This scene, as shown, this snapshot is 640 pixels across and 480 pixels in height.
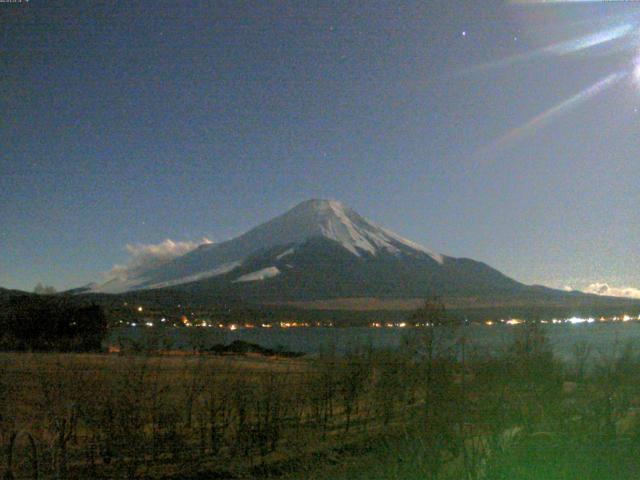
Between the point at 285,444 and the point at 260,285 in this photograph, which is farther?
the point at 260,285

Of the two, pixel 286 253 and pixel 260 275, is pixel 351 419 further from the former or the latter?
pixel 286 253

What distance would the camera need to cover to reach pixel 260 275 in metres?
123

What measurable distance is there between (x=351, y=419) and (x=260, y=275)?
4152 inches

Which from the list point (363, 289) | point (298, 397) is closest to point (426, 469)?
point (298, 397)

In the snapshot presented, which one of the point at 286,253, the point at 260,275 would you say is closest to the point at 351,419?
the point at 260,275

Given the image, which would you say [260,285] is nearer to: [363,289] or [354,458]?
[363,289]

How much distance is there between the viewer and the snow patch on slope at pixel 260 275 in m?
118

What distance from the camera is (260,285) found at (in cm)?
11231

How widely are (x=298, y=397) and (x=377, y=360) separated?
109 inches

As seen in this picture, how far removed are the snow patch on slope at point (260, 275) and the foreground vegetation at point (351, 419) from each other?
317 ft

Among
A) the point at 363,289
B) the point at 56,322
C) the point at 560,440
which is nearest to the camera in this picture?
the point at 560,440

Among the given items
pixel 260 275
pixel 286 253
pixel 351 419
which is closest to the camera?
pixel 351 419

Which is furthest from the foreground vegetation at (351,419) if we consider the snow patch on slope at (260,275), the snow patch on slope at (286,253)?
the snow patch on slope at (286,253)

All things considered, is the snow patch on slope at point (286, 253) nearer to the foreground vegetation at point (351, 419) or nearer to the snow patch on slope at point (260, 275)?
the snow patch on slope at point (260, 275)
